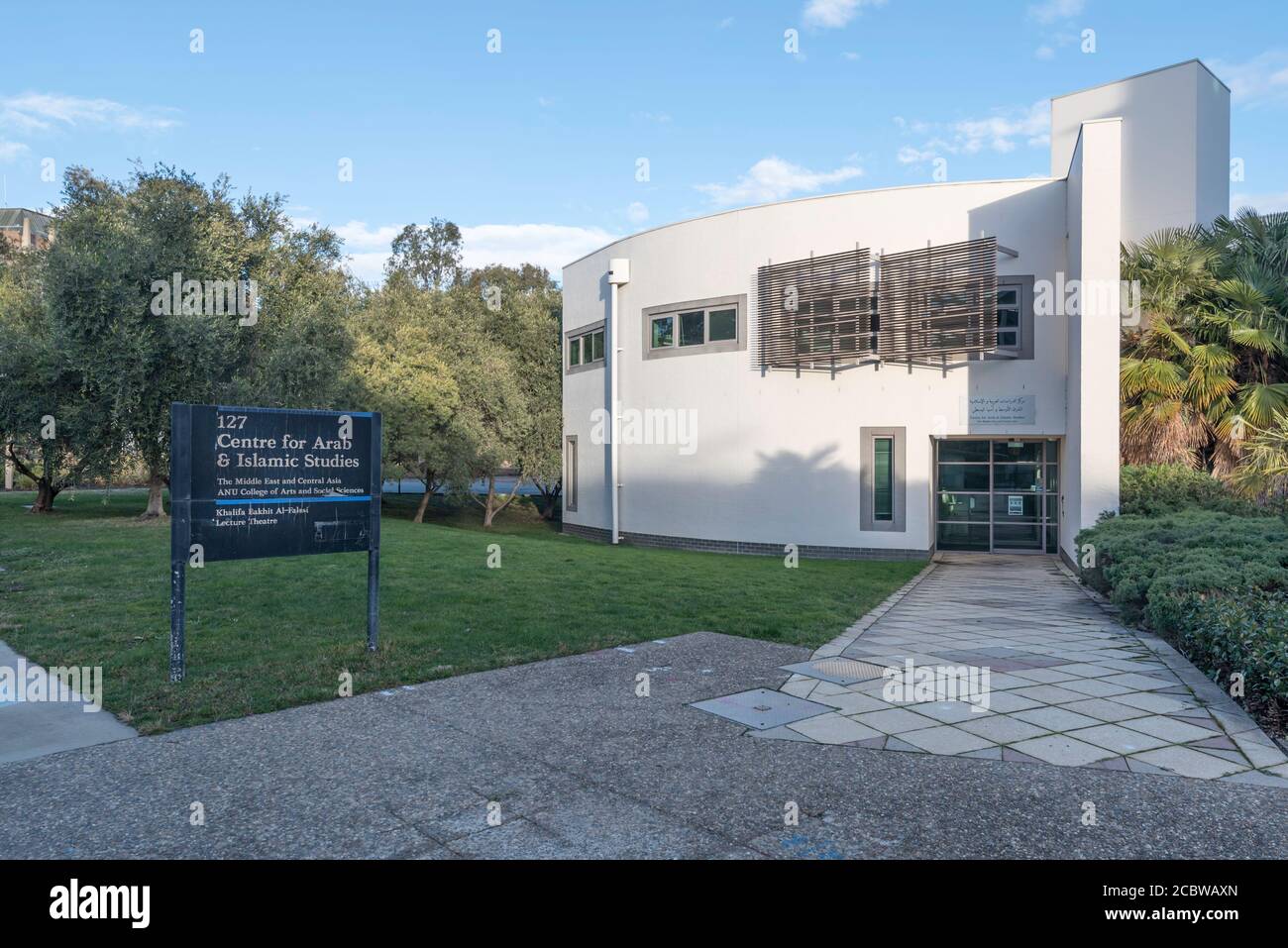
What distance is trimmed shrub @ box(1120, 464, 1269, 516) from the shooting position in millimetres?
14594

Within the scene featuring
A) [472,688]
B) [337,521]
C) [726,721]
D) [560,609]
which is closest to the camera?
[726,721]

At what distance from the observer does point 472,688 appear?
22.2 ft

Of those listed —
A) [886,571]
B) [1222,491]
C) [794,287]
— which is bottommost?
[886,571]

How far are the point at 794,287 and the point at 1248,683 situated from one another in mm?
14019

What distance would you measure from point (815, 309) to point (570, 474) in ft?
32.4

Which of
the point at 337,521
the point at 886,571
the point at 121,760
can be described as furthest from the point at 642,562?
the point at 121,760

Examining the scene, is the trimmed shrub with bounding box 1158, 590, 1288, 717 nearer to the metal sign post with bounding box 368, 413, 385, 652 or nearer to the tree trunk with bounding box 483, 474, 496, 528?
the metal sign post with bounding box 368, 413, 385, 652

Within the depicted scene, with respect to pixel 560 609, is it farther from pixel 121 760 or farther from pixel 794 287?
pixel 794 287

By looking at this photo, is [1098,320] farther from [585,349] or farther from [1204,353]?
[585,349]

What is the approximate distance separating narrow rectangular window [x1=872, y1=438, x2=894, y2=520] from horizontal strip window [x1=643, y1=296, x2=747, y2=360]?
3.78 metres

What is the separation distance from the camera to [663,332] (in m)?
21.8

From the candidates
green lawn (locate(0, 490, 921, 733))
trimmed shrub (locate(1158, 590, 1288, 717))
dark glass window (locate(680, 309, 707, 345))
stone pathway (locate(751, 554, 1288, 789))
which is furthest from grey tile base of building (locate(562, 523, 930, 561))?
trimmed shrub (locate(1158, 590, 1288, 717))

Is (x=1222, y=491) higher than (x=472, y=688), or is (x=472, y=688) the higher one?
(x=1222, y=491)

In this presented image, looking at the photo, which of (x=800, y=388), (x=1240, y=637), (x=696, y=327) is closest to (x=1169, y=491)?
(x=800, y=388)
